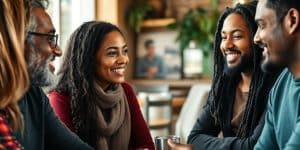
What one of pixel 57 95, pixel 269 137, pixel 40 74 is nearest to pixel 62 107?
pixel 57 95

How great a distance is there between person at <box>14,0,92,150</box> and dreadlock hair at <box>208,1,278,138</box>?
2.01ft

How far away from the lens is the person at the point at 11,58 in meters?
1.13

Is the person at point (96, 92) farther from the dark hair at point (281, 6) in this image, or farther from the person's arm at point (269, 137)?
the dark hair at point (281, 6)

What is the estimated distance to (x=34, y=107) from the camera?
57.8 inches

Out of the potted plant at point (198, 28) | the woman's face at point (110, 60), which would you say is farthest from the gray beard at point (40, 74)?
the potted plant at point (198, 28)

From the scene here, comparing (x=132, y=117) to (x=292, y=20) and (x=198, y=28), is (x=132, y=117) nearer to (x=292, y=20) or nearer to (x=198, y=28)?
(x=292, y=20)

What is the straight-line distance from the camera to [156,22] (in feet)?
18.2

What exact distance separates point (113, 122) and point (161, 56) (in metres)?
3.83

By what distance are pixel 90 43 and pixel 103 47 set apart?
6 centimetres

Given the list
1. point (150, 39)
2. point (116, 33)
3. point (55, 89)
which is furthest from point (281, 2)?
point (150, 39)

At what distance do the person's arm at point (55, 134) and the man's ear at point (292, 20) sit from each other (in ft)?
2.69

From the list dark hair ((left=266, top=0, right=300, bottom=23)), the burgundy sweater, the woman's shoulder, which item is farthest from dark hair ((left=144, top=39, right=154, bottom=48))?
dark hair ((left=266, top=0, right=300, bottom=23))

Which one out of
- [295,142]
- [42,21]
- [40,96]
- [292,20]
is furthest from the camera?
[42,21]

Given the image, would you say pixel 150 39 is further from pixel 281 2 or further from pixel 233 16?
pixel 281 2
